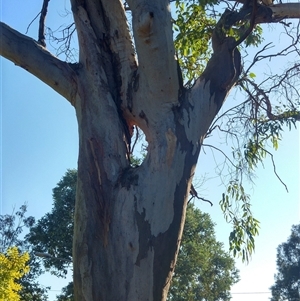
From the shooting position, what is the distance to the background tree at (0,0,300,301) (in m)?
3.14

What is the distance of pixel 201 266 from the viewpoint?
66.7 ft

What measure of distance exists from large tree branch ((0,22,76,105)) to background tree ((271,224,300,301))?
89.9ft

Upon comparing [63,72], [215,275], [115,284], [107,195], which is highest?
A: [215,275]

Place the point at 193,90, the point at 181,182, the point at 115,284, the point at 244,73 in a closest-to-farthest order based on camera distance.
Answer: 1. the point at 115,284
2. the point at 181,182
3. the point at 193,90
4. the point at 244,73

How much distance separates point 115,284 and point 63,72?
1782 mm

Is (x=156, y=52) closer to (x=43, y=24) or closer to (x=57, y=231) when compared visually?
(x=43, y=24)

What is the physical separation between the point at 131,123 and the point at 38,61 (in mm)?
921

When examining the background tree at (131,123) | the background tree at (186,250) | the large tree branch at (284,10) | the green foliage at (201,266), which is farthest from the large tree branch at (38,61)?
the green foliage at (201,266)

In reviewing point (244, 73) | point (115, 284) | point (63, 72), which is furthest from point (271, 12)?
point (115, 284)

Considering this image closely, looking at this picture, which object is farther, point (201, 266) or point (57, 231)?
point (201, 266)

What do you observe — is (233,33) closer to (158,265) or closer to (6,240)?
(158,265)

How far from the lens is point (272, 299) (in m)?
30.4

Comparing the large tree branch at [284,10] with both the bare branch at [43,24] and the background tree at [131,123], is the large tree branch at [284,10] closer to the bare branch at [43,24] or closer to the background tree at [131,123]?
the background tree at [131,123]

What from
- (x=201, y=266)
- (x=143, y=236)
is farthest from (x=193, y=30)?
(x=201, y=266)
